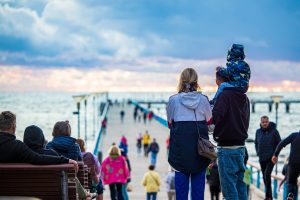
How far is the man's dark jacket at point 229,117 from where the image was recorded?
6820 mm

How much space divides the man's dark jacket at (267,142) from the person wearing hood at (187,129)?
4.05 metres

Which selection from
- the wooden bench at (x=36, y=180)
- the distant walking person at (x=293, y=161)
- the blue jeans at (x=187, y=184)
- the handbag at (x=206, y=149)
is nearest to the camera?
the wooden bench at (x=36, y=180)

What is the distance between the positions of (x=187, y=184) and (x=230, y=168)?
1.66ft

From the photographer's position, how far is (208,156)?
6629 millimetres

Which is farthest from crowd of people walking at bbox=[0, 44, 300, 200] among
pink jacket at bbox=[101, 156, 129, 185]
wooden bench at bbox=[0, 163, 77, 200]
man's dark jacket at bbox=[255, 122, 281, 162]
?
pink jacket at bbox=[101, 156, 129, 185]

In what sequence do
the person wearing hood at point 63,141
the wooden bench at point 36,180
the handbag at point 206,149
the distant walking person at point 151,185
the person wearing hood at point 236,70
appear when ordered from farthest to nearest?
the distant walking person at point 151,185
the person wearing hood at point 63,141
the person wearing hood at point 236,70
the handbag at point 206,149
the wooden bench at point 36,180

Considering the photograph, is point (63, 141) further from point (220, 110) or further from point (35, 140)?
point (220, 110)

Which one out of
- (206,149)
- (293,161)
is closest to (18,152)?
(206,149)

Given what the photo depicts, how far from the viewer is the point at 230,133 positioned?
269 inches

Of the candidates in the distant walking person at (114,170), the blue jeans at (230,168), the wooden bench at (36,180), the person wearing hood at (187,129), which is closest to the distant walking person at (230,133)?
the blue jeans at (230,168)

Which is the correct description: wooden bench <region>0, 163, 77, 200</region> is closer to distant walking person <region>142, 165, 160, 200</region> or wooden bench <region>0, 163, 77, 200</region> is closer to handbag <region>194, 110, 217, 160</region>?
handbag <region>194, 110, 217, 160</region>

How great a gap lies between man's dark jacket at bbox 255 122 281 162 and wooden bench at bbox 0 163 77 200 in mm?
5145

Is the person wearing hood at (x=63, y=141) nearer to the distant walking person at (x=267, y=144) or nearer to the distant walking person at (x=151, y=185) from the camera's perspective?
the distant walking person at (x=267, y=144)

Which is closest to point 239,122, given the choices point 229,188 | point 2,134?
point 229,188
